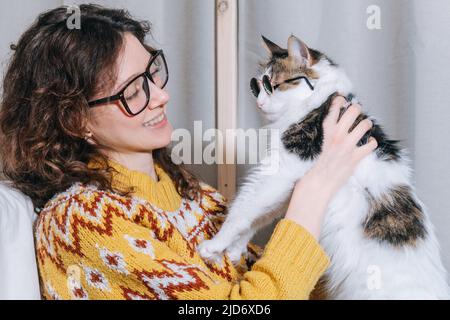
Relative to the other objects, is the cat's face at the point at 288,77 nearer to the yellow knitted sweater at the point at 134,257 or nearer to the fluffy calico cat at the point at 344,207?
the fluffy calico cat at the point at 344,207

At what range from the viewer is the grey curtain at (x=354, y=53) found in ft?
4.94

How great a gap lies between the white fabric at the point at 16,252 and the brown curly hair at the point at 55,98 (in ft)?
0.26

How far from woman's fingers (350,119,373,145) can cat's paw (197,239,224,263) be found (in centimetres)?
38

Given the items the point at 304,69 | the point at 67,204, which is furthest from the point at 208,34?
the point at 67,204

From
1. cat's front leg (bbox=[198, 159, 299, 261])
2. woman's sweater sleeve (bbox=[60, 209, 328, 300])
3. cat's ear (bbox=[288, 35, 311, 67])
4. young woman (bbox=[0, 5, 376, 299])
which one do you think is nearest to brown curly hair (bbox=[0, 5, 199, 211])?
young woman (bbox=[0, 5, 376, 299])

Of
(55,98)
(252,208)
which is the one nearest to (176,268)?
(252,208)

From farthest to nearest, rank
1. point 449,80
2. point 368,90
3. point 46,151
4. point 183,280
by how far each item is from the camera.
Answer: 1. point 368,90
2. point 449,80
3. point 46,151
4. point 183,280

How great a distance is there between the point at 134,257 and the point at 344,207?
481mm

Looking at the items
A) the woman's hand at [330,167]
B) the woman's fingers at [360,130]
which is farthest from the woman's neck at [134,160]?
the woman's fingers at [360,130]

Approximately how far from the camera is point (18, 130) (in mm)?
1187

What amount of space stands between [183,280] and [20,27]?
1.10 m

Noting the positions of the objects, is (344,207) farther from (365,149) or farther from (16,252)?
(16,252)

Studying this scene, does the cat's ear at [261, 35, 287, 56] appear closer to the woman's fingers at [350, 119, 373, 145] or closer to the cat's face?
the cat's face
